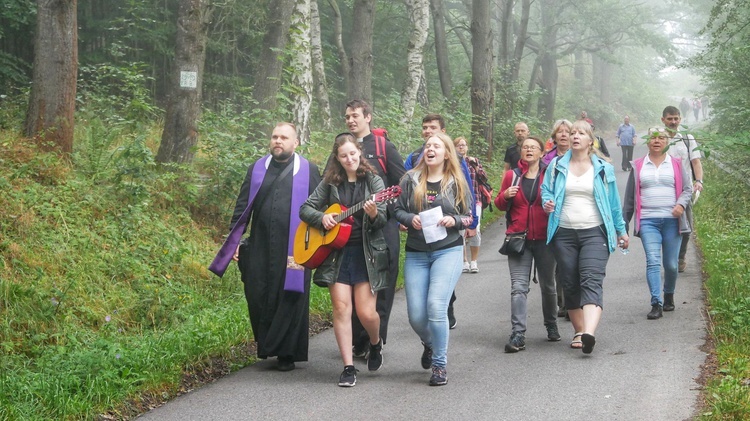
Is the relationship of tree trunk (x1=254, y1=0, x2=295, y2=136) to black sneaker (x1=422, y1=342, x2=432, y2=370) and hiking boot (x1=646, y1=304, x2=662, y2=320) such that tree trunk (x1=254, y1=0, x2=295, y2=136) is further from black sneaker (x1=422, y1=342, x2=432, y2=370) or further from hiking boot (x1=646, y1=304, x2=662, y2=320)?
black sneaker (x1=422, y1=342, x2=432, y2=370)

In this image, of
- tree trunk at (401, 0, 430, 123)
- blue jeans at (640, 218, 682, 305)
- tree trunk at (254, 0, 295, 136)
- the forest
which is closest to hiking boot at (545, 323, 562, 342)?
the forest

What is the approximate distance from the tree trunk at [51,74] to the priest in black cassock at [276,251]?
18.2 ft

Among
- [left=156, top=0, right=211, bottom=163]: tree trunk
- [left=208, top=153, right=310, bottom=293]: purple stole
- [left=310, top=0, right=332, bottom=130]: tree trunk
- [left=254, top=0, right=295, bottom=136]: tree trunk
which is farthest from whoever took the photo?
[left=310, top=0, right=332, bottom=130]: tree trunk

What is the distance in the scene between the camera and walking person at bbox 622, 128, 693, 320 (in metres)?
10.2

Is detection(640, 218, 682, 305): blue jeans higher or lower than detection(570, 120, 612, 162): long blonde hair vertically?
lower

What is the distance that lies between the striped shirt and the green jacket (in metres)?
3.86

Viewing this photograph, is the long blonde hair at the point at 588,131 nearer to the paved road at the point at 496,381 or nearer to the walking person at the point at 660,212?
the walking person at the point at 660,212

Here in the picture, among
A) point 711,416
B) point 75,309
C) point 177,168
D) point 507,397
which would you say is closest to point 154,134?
point 177,168

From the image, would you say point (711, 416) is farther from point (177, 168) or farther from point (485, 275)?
point (177, 168)

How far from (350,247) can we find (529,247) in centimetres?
225

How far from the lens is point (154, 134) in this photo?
17.7 metres

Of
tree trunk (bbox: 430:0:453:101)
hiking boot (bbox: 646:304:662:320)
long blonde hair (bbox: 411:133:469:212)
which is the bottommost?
hiking boot (bbox: 646:304:662:320)

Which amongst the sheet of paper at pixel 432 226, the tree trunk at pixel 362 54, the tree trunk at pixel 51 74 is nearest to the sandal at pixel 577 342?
the sheet of paper at pixel 432 226

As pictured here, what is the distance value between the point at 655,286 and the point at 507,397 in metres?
3.73
